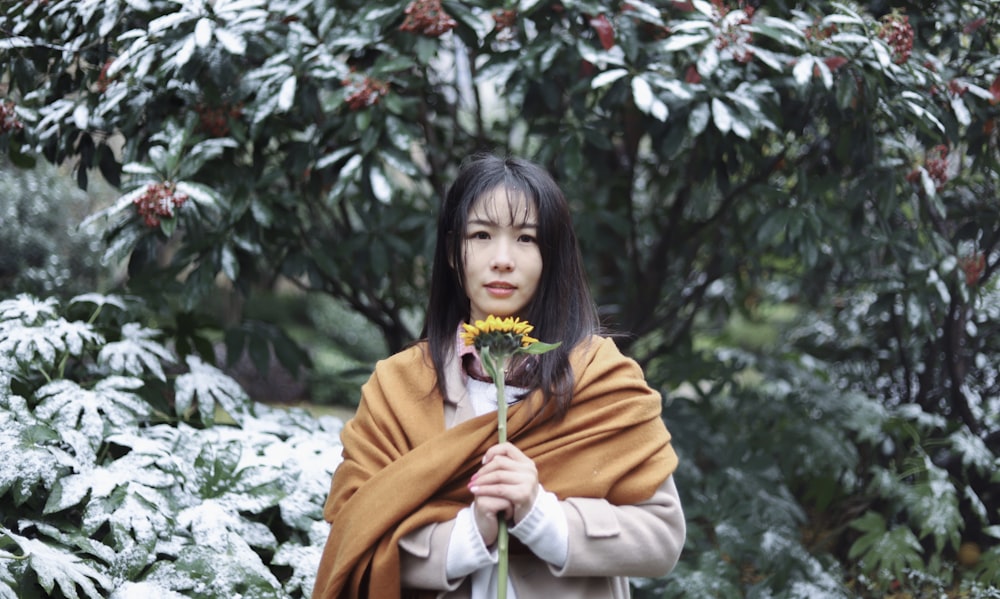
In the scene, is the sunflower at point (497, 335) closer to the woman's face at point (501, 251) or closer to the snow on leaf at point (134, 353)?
the woman's face at point (501, 251)

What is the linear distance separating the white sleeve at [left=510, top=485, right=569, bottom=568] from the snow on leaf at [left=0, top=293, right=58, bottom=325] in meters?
1.73

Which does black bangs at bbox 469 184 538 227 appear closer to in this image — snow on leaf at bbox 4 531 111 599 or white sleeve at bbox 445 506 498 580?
white sleeve at bbox 445 506 498 580

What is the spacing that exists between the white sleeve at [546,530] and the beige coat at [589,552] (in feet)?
0.05

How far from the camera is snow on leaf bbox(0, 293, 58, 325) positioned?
2.55 meters

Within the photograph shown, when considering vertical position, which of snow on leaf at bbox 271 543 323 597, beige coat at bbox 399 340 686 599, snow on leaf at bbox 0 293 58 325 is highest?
beige coat at bbox 399 340 686 599

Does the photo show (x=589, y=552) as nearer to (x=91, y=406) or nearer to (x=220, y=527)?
(x=220, y=527)

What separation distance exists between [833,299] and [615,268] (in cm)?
120

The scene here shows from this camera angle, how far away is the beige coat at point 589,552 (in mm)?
1515

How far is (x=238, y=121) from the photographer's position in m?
2.83

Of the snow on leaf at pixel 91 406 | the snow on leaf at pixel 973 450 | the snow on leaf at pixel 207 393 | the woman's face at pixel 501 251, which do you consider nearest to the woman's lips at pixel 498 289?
the woman's face at pixel 501 251

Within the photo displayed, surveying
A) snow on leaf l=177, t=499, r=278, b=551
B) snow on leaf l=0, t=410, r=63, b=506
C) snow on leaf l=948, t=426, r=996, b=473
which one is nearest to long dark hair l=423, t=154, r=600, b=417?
snow on leaf l=177, t=499, r=278, b=551

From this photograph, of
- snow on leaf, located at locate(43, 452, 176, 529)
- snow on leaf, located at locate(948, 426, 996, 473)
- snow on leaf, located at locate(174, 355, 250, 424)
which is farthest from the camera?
snow on leaf, located at locate(948, 426, 996, 473)

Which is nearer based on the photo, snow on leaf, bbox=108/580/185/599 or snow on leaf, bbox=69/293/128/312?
snow on leaf, bbox=108/580/185/599

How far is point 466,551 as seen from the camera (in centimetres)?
150
